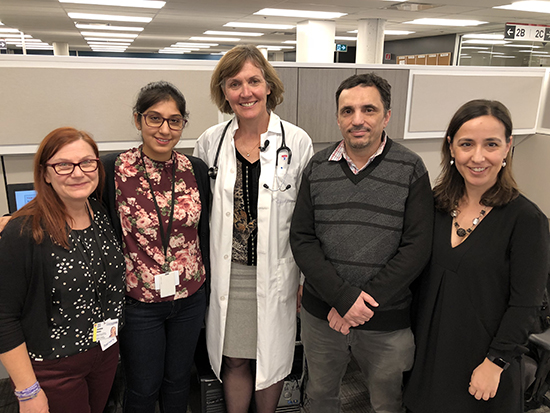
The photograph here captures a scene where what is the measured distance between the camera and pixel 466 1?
6.70 metres

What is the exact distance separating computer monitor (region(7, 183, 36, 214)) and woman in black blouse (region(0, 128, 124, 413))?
2.43 feet

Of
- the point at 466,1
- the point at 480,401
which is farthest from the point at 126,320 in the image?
the point at 466,1

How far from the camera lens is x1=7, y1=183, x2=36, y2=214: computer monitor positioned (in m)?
1.79

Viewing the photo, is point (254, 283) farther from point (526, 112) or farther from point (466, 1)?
point (466, 1)

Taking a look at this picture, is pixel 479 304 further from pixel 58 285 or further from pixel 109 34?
pixel 109 34

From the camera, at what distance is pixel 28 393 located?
1129 millimetres

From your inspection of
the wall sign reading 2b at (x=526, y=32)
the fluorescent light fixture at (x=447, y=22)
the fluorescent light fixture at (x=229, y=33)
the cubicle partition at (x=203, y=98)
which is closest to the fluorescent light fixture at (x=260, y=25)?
the fluorescent light fixture at (x=229, y=33)

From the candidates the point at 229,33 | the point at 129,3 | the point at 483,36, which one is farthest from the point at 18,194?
the point at 483,36

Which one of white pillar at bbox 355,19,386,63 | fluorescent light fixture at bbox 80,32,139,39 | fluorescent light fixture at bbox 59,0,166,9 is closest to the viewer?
fluorescent light fixture at bbox 59,0,166,9

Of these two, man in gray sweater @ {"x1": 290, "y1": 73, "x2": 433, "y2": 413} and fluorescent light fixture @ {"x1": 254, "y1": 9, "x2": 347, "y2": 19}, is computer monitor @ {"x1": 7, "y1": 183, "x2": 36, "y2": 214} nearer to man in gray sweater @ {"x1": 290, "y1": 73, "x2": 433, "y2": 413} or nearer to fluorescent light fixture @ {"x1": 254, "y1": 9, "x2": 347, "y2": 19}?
man in gray sweater @ {"x1": 290, "y1": 73, "x2": 433, "y2": 413}

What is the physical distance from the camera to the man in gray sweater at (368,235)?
51.6 inches

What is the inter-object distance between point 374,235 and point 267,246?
395 millimetres

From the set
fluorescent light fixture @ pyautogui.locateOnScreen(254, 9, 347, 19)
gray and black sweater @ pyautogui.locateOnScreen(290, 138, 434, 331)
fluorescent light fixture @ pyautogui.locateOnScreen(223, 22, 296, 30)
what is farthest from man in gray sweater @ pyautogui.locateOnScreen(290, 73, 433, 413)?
fluorescent light fixture @ pyautogui.locateOnScreen(223, 22, 296, 30)

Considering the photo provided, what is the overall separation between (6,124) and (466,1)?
7206 mm
